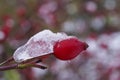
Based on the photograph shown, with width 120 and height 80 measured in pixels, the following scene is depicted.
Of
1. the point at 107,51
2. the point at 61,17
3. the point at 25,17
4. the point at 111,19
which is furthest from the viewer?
the point at 111,19

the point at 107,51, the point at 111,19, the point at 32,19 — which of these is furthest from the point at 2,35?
the point at 111,19

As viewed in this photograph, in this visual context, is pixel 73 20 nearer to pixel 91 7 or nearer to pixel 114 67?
pixel 91 7

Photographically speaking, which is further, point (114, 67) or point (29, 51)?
point (114, 67)
